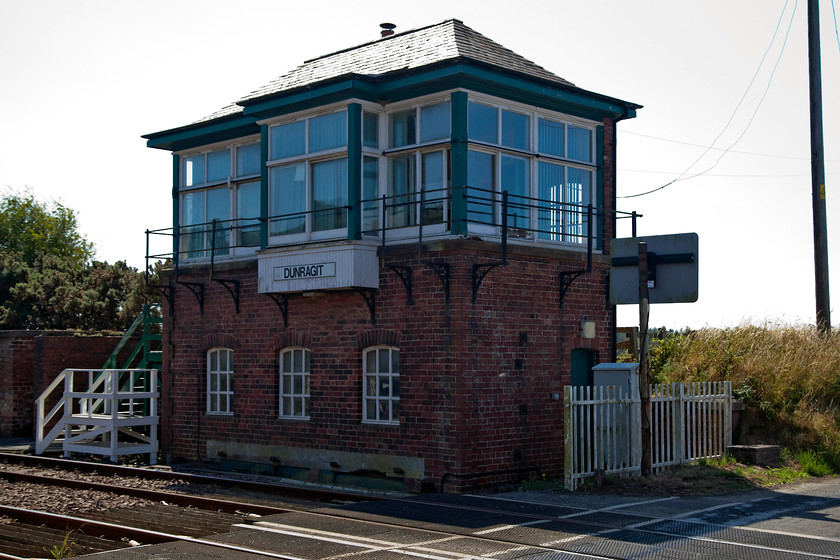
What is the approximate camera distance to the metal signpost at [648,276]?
12914 millimetres

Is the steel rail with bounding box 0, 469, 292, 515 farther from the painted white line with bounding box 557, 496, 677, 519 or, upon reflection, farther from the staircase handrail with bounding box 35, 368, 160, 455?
the painted white line with bounding box 557, 496, 677, 519

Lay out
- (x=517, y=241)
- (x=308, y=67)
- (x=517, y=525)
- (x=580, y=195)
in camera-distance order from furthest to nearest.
Result: (x=308, y=67), (x=580, y=195), (x=517, y=241), (x=517, y=525)

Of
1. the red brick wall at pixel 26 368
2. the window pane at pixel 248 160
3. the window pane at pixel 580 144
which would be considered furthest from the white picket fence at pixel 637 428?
the red brick wall at pixel 26 368

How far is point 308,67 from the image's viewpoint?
17953 millimetres

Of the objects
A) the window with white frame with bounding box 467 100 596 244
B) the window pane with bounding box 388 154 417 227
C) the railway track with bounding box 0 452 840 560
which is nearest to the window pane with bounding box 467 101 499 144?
the window with white frame with bounding box 467 100 596 244

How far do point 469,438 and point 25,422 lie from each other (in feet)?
49.8

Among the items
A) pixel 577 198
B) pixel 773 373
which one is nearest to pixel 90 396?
pixel 577 198

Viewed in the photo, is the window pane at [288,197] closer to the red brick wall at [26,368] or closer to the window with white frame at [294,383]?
the window with white frame at [294,383]

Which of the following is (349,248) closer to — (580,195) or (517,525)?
(580,195)

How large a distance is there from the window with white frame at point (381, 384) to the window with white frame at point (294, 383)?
1.53 meters

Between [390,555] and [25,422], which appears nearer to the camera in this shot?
[390,555]

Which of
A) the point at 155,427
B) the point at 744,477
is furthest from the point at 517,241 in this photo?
the point at 155,427

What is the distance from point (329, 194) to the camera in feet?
51.3

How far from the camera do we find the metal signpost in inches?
508
